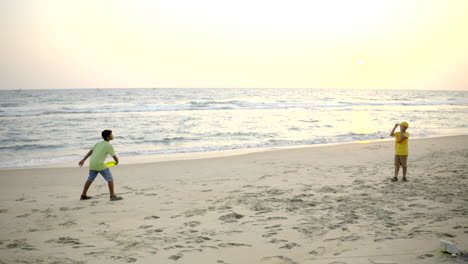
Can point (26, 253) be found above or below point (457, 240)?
below

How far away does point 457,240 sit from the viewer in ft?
14.2

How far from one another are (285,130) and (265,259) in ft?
55.7

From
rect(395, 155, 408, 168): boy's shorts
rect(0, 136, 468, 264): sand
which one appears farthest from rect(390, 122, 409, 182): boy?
rect(0, 136, 468, 264): sand

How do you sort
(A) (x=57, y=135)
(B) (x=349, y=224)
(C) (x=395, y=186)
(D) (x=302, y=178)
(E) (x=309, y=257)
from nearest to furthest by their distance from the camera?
(E) (x=309, y=257)
(B) (x=349, y=224)
(C) (x=395, y=186)
(D) (x=302, y=178)
(A) (x=57, y=135)

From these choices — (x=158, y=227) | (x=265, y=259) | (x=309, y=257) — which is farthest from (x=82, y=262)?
(x=309, y=257)

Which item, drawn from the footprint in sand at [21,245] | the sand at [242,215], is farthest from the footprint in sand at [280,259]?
the footprint in sand at [21,245]

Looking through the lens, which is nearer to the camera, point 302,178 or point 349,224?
point 349,224

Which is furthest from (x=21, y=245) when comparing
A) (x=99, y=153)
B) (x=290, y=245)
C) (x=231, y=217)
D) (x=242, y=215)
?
(x=290, y=245)

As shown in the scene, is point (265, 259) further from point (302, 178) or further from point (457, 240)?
point (302, 178)

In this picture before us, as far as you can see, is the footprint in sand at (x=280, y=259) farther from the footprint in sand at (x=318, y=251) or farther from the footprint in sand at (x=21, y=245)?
the footprint in sand at (x=21, y=245)

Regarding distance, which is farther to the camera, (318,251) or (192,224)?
(192,224)

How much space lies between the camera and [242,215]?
570 centimetres

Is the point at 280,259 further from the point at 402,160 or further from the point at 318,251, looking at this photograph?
the point at 402,160

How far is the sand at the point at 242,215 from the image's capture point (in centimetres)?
430
